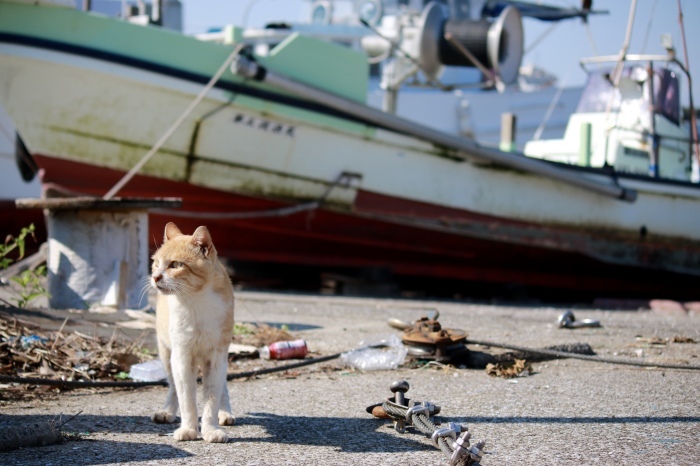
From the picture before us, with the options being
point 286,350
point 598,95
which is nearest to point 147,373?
point 286,350

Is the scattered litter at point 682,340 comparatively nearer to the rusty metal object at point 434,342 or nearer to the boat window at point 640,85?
the rusty metal object at point 434,342

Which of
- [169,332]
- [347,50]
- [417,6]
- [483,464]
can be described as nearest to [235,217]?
[347,50]

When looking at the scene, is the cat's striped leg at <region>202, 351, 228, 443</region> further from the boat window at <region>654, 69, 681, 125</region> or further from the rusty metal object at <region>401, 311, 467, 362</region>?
the boat window at <region>654, 69, 681, 125</region>

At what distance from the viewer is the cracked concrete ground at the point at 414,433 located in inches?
122

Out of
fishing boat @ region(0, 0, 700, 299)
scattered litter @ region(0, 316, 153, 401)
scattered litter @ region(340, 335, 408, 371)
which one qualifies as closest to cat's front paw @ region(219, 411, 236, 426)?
scattered litter @ region(0, 316, 153, 401)

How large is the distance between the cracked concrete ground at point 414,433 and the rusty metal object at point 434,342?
12 centimetres

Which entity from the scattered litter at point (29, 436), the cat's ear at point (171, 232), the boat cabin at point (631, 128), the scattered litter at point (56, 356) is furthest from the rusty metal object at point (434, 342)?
the boat cabin at point (631, 128)

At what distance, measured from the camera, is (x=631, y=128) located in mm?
12125

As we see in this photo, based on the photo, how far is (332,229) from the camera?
10.2m

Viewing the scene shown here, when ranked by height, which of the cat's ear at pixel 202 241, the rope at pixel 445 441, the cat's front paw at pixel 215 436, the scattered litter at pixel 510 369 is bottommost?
the scattered litter at pixel 510 369

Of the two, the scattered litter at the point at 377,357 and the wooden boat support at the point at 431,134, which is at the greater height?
the wooden boat support at the point at 431,134

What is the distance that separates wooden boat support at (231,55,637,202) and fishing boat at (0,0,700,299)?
0.8 inches

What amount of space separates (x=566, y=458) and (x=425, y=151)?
23.8 feet

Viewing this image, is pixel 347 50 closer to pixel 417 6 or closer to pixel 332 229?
pixel 332 229
